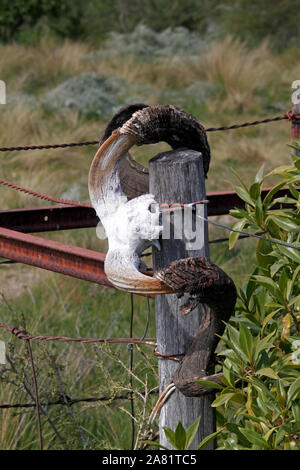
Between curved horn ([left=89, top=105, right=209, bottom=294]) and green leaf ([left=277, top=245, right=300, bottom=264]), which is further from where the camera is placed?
green leaf ([left=277, top=245, right=300, bottom=264])

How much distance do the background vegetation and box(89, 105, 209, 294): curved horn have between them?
0.43 meters

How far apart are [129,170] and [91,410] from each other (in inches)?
74.1

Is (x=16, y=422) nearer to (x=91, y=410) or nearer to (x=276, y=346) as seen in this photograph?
(x=91, y=410)

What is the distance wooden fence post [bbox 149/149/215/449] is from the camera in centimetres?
166

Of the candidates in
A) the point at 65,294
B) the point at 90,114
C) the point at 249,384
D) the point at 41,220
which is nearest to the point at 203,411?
the point at 249,384

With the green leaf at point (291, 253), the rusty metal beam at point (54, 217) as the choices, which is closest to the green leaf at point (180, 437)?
the green leaf at point (291, 253)

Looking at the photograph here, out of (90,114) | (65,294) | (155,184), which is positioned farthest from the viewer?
(90,114)

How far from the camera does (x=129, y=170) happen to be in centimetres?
192

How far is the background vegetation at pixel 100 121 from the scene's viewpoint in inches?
128

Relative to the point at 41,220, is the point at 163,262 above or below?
below

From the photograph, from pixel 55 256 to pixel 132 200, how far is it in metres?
0.42

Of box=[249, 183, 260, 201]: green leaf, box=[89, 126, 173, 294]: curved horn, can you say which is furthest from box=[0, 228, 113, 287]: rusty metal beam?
box=[249, 183, 260, 201]: green leaf

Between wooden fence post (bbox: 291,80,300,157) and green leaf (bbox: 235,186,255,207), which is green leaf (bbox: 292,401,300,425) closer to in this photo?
green leaf (bbox: 235,186,255,207)

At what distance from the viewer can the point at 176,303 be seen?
1.73m
